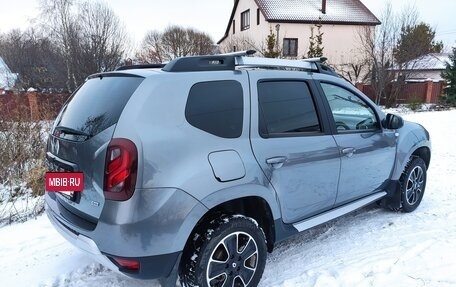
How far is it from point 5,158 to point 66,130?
414cm

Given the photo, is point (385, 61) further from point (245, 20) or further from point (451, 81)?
point (245, 20)

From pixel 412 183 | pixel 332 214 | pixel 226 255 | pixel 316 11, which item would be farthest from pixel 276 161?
pixel 316 11

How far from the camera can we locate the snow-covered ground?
121 inches

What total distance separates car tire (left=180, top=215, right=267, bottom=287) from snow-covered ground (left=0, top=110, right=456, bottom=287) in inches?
13.6

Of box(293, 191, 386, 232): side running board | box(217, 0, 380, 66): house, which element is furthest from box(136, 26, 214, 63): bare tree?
box(293, 191, 386, 232): side running board

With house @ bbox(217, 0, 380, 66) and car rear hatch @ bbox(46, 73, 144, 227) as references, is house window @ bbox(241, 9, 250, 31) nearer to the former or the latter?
house @ bbox(217, 0, 380, 66)

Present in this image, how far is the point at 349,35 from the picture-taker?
1234 inches

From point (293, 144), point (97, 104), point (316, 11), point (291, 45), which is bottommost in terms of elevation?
point (293, 144)

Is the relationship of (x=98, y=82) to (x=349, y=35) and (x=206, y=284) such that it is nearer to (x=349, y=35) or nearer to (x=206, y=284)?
(x=206, y=284)

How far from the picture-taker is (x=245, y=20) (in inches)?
1380

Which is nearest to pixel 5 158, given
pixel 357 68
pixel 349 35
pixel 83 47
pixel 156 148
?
pixel 156 148

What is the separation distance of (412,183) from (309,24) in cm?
2841

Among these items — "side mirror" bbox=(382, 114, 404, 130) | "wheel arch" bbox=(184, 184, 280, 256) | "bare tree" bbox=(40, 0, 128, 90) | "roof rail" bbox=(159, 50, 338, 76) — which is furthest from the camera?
"bare tree" bbox=(40, 0, 128, 90)

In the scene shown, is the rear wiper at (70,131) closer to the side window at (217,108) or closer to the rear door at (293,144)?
the side window at (217,108)
